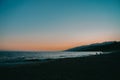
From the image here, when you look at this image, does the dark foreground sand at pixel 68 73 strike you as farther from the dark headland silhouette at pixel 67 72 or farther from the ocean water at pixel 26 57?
the ocean water at pixel 26 57

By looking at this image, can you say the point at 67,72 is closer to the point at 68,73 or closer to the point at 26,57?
the point at 68,73

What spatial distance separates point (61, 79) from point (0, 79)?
392cm

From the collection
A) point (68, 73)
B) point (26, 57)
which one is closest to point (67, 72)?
point (68, 73)

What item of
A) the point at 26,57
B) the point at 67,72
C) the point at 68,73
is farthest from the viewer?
the point at 26,57

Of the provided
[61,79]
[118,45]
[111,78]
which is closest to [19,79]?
[61,79]

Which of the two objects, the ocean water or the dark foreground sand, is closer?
the dark foreground sand

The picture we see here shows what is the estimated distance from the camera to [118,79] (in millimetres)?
8383

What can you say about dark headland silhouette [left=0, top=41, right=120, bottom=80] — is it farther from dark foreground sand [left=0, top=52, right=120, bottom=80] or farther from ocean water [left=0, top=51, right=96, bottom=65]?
ocean water [left=0, top=51, right=96, bottom=65]

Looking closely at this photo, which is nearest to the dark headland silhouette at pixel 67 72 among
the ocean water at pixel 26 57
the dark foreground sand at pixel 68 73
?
the dark foreground sand at pixel 68 73

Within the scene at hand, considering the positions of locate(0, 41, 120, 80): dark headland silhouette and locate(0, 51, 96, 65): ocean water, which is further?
locate(0, 51, 96, 65): ocean water

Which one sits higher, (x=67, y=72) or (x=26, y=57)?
(x=26, y=57)

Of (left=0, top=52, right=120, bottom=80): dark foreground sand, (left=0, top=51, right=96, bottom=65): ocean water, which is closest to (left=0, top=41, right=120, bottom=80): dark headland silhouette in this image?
(left=0, top=52, right=120, bottom=80): dark foreground sand

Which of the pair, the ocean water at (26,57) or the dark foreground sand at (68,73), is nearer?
the dark foreground sand at (68,73)

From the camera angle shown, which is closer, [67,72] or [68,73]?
[68,73]
